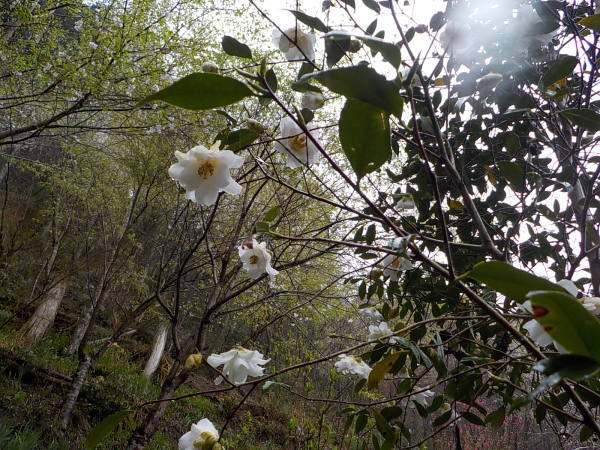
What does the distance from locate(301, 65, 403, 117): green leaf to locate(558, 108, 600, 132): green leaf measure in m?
0.52

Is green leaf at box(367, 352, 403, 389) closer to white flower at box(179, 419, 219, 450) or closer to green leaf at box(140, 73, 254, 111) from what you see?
white flower at box(179, 419, 219, 450)

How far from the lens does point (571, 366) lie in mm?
206

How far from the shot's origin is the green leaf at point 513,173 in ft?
2.91

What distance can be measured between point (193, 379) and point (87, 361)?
12.9 feet

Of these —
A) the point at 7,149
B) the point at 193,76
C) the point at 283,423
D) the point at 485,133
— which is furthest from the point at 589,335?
the point at 7,149

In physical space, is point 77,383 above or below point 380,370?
below

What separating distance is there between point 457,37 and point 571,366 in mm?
779

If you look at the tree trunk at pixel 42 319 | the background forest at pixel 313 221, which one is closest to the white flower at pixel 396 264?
the background forest at pixel 313 221

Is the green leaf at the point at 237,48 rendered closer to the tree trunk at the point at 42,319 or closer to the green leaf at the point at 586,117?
the green leaf at the point at 586,117

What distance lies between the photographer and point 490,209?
1253mm

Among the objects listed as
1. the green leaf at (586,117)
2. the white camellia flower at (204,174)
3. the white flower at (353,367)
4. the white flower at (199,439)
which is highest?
the green leaf at (586,117)

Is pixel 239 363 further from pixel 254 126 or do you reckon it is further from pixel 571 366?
pixel 571 366

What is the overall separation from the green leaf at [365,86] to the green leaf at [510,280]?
0.48ft

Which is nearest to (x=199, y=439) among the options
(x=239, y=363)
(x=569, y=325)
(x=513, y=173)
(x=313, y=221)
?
(x=239, y=363)
